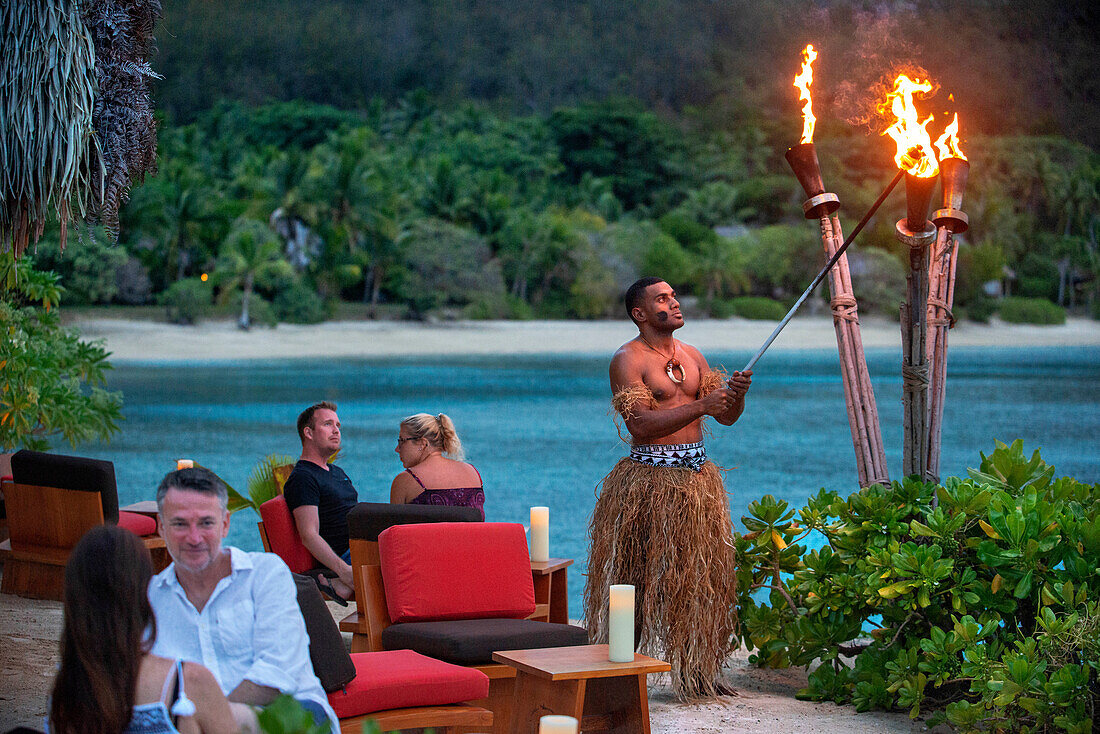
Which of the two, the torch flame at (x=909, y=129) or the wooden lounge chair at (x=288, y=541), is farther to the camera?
the wooden lounge chair at (x=288, y=541)

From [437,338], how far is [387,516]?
34.9m

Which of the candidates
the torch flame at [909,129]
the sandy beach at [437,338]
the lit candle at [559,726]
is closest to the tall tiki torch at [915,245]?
the torch flame at [909,129]

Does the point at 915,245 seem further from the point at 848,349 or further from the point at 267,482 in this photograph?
the point at 267,482

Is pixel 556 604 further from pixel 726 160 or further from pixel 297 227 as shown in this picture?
pixel 726 160

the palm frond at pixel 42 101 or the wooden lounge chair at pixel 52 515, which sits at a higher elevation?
the palm frond at pixel 42 101

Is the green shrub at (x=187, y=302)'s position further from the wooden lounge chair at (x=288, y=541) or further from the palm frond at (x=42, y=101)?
the palm frond at (x=42, y=101)

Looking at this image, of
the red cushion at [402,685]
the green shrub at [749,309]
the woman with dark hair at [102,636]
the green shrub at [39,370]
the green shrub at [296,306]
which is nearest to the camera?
the woman with dark hair at [102,636]

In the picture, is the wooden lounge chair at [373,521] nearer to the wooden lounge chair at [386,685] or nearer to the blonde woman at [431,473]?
the blonde woman at [431,473]

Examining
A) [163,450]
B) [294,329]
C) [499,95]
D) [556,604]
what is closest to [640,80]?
[499,95]

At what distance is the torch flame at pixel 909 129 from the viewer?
12.5 ft

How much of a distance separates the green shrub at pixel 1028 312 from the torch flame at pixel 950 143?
47329 mm

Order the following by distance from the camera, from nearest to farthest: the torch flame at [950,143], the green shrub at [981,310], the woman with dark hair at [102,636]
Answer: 1. the woman with dark hair at [102,636]
2. the torch flame at [950,143]
3. the green shrub at [981,310]

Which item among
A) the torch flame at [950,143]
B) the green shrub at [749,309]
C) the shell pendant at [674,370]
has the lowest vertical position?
the shell pendant at [674,370]

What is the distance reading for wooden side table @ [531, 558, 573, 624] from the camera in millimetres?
4785
